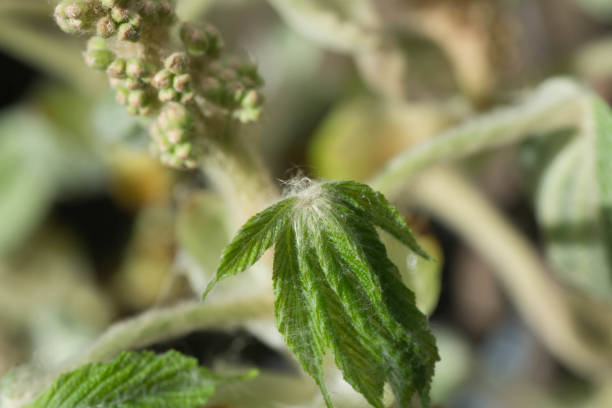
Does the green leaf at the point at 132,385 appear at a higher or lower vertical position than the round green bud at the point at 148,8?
lower

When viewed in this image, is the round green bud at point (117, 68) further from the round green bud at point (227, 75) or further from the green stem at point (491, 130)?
the green stem at point (491, 130)

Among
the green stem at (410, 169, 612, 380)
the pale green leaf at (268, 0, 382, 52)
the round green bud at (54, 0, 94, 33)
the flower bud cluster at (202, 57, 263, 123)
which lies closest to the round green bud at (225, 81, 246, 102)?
the flower bud cluster at (202, 57, 263, 123)

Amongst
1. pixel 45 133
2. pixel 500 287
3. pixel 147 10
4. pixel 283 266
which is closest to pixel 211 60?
pixel 147 10

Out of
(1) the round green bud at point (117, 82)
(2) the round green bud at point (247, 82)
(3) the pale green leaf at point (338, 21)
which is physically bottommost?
(1) the round green bud at point (117, 82)

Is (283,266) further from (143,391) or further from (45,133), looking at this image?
(45,133)

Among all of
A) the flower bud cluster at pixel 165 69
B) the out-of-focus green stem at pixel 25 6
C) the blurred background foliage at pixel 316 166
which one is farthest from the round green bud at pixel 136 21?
the out-of-focus green stem at pixel 25 6

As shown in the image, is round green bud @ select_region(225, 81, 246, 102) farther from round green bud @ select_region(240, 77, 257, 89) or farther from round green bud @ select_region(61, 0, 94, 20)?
round green bud @ select_region(61, 0, 94, 20)

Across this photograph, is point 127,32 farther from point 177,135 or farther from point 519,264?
point 519,264
